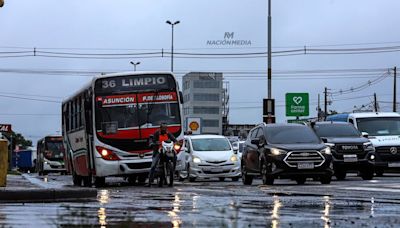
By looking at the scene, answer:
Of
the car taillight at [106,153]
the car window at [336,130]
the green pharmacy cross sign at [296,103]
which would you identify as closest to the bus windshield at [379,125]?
the car window at [336,130]

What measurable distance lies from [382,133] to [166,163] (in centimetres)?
989

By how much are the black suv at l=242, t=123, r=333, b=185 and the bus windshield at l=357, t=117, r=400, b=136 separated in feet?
23.2

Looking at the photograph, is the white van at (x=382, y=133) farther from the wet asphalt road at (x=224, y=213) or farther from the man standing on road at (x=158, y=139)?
Answer: the wet asphalt road at (x=224, y=213)

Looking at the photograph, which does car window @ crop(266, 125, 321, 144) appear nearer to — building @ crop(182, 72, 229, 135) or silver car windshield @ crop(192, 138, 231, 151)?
silver car windshield @ crop(192, 138, 231, 151)

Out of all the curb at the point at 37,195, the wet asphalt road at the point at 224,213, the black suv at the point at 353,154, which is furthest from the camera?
the black suv at the point at 353,154

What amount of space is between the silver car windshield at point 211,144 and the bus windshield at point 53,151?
2922 centimetres

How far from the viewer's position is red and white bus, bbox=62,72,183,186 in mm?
19812

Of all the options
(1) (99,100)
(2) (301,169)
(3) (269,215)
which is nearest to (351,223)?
(3) (269,215)

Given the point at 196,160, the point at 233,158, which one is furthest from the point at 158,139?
the point at 233,158

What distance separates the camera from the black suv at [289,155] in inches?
717

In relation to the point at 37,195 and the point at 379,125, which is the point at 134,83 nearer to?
the point at 37,195

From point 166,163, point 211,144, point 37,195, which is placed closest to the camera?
point 37,195

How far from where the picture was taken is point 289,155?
1820 cm

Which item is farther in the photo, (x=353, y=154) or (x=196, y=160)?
(x=196, y=160)
